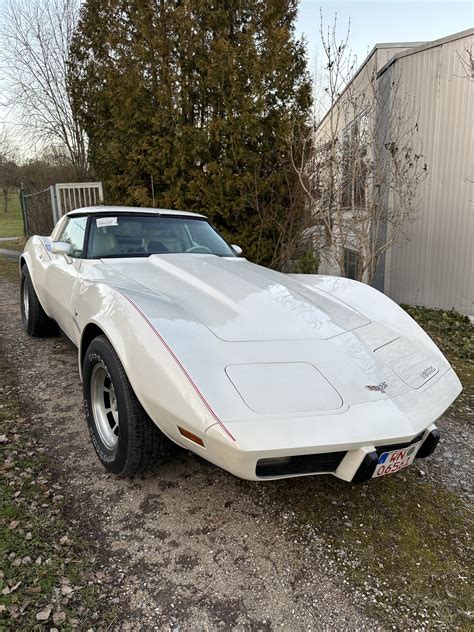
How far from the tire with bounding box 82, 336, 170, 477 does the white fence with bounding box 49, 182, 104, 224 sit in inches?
304

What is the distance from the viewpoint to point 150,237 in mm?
3873

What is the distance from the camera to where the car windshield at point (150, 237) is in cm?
366

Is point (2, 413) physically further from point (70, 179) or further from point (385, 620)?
point (70, 179)

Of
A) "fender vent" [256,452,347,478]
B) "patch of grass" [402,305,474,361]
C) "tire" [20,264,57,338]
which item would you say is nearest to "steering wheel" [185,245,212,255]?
"tire" [20,264,57,338]

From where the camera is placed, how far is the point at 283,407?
196 centimetres

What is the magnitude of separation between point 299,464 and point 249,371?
1.52 feet

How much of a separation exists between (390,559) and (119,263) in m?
2.58

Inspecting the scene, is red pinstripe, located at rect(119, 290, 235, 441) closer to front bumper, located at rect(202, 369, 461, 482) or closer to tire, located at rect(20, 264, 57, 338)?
front bumper, located at rect(202, 369, 461, 482)

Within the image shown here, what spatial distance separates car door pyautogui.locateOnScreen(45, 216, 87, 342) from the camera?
3.43 metres

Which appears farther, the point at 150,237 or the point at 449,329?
the point at 449,329

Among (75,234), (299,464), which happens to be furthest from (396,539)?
(75,234)

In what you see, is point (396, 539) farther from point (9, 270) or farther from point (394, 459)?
point (9, 270)

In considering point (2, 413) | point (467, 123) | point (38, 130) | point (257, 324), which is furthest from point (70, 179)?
point (257, 324)

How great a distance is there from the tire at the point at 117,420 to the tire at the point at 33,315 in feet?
7.94
